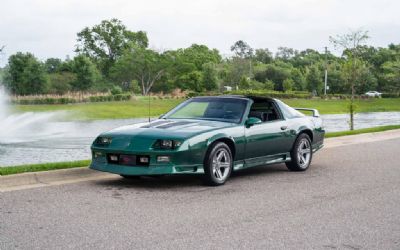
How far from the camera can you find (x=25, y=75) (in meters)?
55.9

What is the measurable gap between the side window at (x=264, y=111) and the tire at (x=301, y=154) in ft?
2.18

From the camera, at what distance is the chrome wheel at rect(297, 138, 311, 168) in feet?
36.4

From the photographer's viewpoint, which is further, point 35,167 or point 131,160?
point 35,167

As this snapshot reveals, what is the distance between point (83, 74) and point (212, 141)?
5350cm

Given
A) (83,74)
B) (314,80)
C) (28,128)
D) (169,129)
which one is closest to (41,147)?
(28,128)

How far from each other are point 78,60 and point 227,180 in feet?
175

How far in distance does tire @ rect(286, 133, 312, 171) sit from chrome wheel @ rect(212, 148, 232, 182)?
1.99 metres

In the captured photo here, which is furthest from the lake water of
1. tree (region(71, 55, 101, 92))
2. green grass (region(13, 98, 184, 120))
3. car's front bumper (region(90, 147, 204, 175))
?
tree (region(71, 55, 101, 92))

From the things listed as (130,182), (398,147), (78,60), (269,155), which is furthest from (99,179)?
(78,60)

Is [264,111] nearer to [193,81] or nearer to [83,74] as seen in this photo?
[83,74]

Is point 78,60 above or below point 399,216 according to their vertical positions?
above

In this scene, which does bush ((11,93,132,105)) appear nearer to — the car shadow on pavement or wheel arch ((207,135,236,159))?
the car shadow on pavement

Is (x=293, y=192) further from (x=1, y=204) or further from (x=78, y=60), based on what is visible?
(x=78, y=60)

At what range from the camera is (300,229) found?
6.48m
